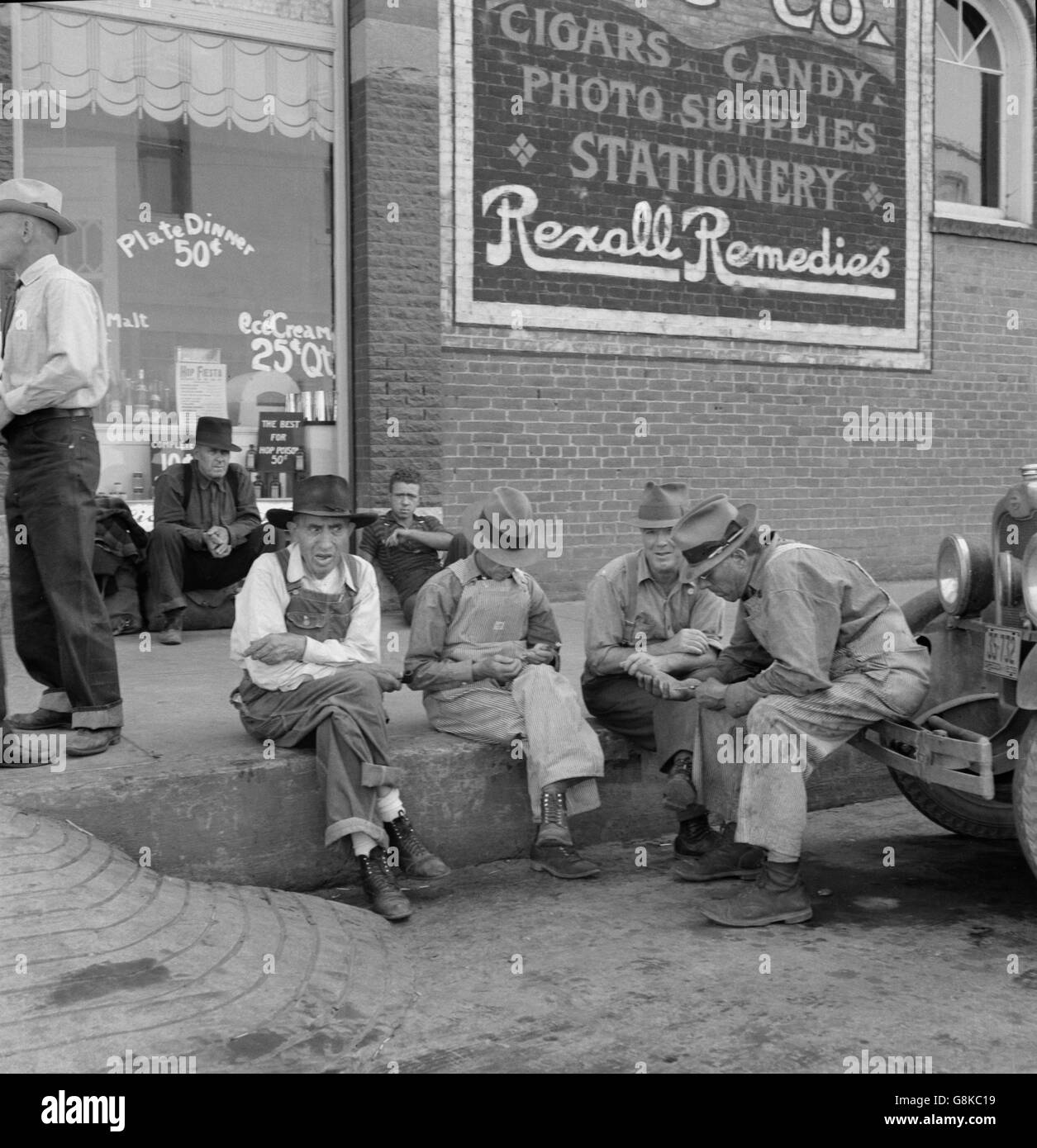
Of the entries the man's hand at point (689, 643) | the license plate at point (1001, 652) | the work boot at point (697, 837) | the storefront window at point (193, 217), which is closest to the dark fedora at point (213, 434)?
the storefront window at point (193, 217)

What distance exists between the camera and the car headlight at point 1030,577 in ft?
13.4

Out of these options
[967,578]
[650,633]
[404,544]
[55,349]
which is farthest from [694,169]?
[55,349]

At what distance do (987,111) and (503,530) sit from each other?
902cm

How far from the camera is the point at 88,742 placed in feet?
15.6

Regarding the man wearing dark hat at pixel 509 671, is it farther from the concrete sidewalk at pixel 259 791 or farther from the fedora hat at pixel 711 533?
the fedora hat at pixel 711 533

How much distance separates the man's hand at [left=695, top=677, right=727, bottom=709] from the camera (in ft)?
15.9

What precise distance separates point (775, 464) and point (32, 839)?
7724 mm

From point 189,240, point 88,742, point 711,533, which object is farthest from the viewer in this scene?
point 189,240

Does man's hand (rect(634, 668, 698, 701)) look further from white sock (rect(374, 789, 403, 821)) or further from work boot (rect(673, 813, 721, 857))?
white sock (rect(374, 789, 403, 821))

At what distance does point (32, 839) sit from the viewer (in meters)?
4.12

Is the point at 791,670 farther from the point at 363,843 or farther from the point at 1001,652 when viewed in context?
the point at 363,843

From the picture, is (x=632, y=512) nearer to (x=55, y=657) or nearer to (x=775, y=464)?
(x=775, y=464)

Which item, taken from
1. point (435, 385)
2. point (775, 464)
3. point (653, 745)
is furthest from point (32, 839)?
point (775, 464)

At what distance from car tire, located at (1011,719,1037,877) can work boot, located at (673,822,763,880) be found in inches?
44.0
